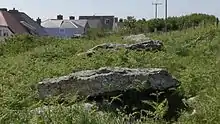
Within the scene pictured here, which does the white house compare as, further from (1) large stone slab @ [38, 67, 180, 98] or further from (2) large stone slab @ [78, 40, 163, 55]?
(1) large stone slab @ [38, 67, 180, 98]

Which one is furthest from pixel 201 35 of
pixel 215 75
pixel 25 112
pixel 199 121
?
pixel 25 112

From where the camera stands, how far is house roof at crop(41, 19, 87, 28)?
71.4 m

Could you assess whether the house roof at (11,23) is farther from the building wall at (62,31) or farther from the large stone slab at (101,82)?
the large stone slab at (101,82)

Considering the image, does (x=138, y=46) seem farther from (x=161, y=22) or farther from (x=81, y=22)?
(x=81, y=22)

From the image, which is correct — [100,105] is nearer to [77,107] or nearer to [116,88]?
[116,88]

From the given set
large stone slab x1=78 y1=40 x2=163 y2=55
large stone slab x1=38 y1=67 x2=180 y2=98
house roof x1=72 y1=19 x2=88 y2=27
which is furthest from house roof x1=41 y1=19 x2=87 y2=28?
large stone slab x1=38 y1=67 x2=180 y2=98

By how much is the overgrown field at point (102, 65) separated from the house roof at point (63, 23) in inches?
1976

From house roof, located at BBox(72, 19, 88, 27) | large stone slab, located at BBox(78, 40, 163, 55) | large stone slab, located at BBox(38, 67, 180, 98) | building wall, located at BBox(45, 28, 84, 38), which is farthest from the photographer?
house roof, located at BBox(72, 19, 88, 27)

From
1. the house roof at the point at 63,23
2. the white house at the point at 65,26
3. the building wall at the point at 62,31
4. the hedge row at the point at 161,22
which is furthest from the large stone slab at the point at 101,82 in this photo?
the house roof at the point at 63,23

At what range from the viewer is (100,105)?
7266 millimetres

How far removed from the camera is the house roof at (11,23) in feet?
173

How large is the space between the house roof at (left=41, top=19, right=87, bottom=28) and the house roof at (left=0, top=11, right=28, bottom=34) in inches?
580

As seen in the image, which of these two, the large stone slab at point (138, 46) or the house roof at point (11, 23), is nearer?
the large stone slab at point (138, 46)

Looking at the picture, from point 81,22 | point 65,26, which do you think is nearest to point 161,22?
point 65,26
